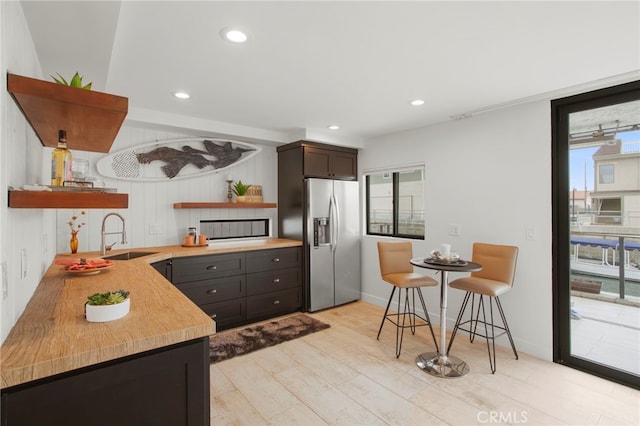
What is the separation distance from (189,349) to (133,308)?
428 millimetres

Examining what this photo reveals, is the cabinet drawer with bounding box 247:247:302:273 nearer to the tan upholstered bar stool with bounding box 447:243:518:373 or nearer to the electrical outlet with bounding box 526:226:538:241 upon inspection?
the tan upholstered bar stool with bounding box 447:243:518:373

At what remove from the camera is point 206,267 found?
11.2 feet

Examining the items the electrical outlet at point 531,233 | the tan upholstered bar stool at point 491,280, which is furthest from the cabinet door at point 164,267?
the electrical outlet at point 531,233

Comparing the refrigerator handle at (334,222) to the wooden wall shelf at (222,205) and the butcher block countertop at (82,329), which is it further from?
the butcher block countertop at (82,329)

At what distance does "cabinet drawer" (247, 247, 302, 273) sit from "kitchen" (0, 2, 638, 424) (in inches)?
29.1

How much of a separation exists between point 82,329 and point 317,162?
3431 mm

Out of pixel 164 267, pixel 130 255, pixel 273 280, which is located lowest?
pixel 273 280

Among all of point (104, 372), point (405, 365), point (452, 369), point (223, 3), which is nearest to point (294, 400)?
point (405, 365)

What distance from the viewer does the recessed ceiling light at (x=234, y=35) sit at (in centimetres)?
183

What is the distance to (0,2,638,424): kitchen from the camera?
2402mm

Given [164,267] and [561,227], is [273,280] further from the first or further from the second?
[561,227]

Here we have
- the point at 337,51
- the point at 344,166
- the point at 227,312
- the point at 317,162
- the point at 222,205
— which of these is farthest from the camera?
the point at 344,166

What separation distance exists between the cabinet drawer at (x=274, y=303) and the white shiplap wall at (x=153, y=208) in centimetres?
113

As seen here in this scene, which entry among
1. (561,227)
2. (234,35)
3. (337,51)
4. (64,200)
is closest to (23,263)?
(64,200)
